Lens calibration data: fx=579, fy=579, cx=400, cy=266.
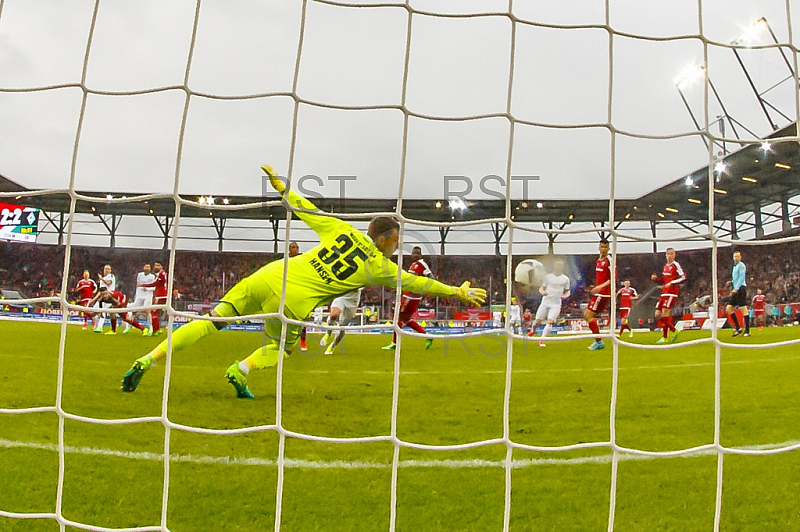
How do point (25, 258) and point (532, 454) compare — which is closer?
point (532, 454)

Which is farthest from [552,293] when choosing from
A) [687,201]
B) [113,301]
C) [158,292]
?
[687,201]

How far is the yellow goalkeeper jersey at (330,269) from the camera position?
9.95ft

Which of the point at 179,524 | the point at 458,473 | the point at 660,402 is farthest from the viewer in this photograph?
the point at 660,402

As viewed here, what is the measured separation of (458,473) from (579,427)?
98 cm

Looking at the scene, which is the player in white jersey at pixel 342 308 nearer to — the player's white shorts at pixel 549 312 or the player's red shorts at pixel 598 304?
the player's white shorts at pixel 549 312

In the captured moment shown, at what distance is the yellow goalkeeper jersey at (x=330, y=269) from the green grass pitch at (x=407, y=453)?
2.21ft

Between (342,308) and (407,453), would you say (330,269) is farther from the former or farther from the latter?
(342,308)

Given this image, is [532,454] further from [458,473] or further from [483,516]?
[483,516]

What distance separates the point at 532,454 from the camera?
2.44m

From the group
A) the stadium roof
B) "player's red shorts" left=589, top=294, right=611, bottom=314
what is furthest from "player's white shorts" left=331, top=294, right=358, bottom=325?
the stadium roof

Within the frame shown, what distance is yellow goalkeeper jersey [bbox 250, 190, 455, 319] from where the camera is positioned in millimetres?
3033

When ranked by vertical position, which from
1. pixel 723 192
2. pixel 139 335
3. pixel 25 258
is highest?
pixel 723 192

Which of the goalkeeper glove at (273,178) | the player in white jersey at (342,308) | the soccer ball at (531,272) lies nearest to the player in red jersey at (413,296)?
the player in white jersey at (342,308)

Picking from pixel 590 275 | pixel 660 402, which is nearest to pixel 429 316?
pixel 590 275
